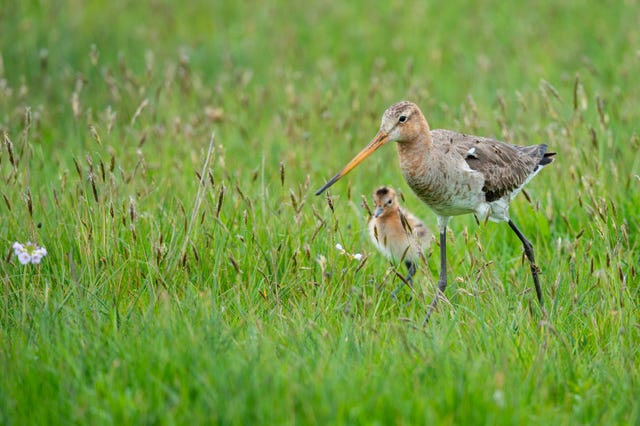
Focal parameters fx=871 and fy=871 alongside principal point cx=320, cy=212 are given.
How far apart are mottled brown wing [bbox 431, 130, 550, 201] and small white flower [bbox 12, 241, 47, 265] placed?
8.46 ft

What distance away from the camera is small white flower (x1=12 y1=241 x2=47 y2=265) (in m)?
4.66

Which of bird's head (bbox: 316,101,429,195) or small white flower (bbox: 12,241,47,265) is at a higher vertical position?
bird's head (bbox: 316,101,429,195)

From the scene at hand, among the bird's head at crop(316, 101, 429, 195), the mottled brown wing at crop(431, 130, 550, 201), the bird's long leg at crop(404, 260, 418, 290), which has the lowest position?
the bird's long leg at crop(404, 260, 418, 290)

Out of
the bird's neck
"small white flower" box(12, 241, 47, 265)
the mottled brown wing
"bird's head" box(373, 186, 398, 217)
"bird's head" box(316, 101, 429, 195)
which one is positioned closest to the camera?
"small white flower" box(12, 241, 47, 265)

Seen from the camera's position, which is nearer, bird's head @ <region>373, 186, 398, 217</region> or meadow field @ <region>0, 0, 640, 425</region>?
meadow field @ <region>0, 0, 640, 425</region>

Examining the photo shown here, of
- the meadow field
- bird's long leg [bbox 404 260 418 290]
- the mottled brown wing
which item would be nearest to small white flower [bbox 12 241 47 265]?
the meadow field

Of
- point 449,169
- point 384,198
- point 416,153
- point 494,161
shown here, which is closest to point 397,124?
point 416,153

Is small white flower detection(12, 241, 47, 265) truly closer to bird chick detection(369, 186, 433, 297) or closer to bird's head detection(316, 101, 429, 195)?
bird's head detection(316, 101, 429, 195)

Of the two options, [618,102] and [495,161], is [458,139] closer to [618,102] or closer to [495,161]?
[495,161]

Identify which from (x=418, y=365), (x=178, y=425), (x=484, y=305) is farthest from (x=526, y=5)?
(x=178, y=425)

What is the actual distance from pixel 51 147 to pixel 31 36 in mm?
2296

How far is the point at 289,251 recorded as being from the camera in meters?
5.69

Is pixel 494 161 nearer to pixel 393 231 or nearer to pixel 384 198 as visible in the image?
pixel 384 198

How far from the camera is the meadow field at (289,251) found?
3.82 meters
